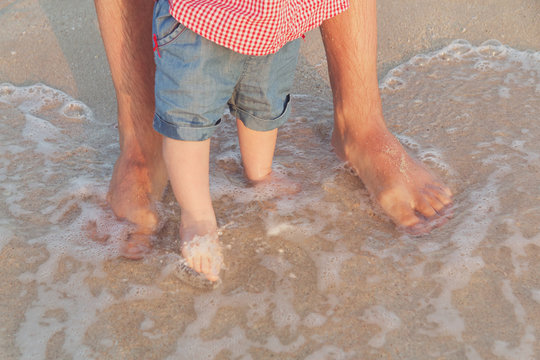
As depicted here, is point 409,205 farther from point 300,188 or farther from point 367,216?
point 300,188

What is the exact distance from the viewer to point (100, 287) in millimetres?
1582

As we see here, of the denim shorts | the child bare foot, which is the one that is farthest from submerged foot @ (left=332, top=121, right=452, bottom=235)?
the child bare foot

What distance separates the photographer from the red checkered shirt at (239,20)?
1.36m

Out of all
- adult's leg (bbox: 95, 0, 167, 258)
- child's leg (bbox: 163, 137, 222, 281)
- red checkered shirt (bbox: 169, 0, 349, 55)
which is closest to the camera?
red checkered shirt (bbox: 169, 0, 349, 55)

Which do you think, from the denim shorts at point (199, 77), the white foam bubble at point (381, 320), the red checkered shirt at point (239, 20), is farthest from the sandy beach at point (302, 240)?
the red checkered shirt at point (239, 20)

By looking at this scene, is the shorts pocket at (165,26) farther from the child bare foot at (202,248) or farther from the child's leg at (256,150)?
the child bare foot at (202,248)

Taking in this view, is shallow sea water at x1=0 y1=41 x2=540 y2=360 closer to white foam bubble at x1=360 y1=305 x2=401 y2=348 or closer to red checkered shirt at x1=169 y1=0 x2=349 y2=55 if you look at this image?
white foam bubble at x1=360 y1=305 x2=401 y2=348

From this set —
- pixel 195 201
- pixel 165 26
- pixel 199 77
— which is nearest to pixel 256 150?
pixel 195 201

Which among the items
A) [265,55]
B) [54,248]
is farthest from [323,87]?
[54,248]

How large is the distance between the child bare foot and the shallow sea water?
0.04 meters

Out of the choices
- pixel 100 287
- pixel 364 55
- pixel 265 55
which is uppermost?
pixel 265 55

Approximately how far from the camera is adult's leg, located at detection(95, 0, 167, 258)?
1760 millimetres

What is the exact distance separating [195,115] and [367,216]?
27.2 inches

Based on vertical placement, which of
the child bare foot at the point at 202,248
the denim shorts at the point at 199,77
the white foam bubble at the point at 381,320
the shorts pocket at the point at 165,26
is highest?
the shorts pocket at the point at 165,26
